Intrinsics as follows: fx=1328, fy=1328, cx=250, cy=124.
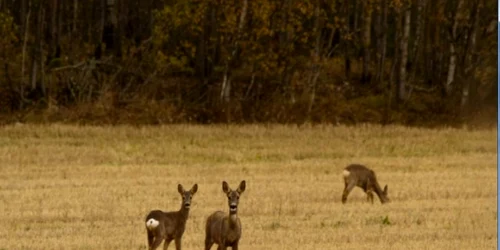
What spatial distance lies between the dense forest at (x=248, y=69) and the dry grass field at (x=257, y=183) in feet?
12.2

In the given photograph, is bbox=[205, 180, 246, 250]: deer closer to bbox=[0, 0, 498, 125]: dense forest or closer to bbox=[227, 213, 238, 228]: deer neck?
bbox=[227, 213, 238, 228]: deer neck

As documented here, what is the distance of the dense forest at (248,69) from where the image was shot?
126 feet

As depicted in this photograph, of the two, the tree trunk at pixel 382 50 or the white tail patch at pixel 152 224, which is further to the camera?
the tree trunk at pixel 382 50

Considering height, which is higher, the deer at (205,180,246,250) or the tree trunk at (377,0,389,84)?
the tree trunk at (377,0,389,84)

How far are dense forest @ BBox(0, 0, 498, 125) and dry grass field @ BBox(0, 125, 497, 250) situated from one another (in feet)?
12.2

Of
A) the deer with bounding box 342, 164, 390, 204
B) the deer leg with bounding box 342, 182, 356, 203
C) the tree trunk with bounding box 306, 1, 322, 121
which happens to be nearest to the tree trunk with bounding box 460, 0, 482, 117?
the tree trunk with bounding box 306, 1, 322, 121

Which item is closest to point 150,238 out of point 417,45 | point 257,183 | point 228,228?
point 228,228

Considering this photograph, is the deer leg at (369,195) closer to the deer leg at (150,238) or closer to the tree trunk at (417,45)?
the deer leg at (150,238)

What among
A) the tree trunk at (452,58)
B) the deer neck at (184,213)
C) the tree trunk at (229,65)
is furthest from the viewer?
the tree trunk at (452,58)

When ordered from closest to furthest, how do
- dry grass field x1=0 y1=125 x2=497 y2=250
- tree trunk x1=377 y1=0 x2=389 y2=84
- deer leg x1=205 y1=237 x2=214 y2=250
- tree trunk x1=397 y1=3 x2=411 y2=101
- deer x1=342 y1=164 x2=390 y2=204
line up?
1. deer leg x1=205 y1=237 x2=214 y2=250
2. dry grass field x1=0 y1=125 x2=497 y2=250
3. deer x1=342 y1=164 x2=390 y2=204
4. tree trunk x1=397 y1=3 x2=411 y2=101
5. tree trunk x1=377 y1=0 x2=389 y2=84

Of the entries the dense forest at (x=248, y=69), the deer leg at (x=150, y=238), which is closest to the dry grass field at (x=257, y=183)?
the deer leg at (x=150, y=238)

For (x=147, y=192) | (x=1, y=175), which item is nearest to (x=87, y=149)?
(x=1, y=175)

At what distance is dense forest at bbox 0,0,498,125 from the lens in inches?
1507

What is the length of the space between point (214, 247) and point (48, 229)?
7.67ft
